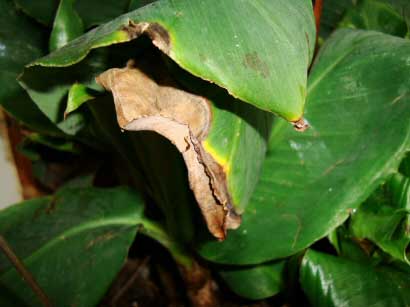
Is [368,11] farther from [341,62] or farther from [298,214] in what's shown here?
[298,214]

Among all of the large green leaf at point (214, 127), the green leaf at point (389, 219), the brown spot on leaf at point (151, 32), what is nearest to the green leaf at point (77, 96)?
the large green leaf at point (214, 127)

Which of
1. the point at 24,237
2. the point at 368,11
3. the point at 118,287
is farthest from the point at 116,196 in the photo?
the point at 368,11

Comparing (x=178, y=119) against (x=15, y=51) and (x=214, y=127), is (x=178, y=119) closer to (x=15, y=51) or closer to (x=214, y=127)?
(x=214, y=127)

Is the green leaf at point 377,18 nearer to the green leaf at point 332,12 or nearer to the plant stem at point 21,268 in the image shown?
the green leaf at point 332,12

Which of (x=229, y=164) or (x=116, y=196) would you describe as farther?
Answer: (x=116, y=196)

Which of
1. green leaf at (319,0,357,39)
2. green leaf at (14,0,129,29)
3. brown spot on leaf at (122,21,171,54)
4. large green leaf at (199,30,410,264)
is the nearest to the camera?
brown spot on leaf at (122,21,171,54)

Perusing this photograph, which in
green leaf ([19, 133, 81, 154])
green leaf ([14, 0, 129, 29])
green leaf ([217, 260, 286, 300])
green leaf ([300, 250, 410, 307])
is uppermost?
green leaf ([14, 0, 129, 29])

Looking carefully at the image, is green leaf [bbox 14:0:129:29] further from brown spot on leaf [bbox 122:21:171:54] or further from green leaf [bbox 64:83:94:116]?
brown spot on leaf [bbox 122:21:171:54]

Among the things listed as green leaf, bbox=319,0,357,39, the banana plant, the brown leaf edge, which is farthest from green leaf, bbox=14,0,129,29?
green leaf, bbox=319,0,357,39
